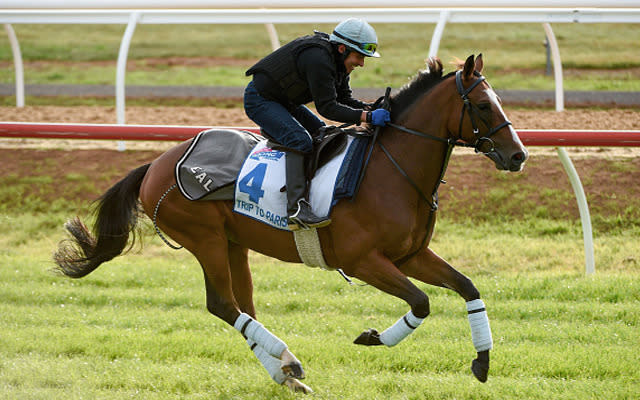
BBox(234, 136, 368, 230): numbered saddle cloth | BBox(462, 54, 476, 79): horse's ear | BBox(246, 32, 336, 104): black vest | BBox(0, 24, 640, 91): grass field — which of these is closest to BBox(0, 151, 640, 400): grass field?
BBox(234, 136, 368, 230): numbered saddle cloth

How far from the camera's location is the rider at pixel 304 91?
4645 mm

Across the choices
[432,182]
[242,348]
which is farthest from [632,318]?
[242,348]

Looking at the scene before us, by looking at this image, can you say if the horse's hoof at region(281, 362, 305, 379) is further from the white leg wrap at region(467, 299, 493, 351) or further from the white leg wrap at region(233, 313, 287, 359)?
the white leg wrap at region(467, 299, 493, 351)

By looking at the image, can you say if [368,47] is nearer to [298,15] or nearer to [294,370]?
[294,370]

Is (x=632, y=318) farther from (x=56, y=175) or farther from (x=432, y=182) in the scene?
(x=56, y=175)

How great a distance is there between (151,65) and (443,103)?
1664 centimetres

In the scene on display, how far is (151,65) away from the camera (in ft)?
66.6

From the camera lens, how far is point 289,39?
2100 centimetres

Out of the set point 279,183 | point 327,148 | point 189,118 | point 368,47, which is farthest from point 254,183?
point 189,118

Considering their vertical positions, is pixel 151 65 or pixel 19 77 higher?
pixel 19 77

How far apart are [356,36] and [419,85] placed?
0.49 metres

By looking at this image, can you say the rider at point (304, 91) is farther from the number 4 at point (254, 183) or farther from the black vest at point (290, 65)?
the number 4 at point (254, 183)

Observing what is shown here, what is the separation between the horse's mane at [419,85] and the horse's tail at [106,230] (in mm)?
1871

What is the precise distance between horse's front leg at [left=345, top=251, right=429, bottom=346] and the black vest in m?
1.11
